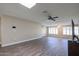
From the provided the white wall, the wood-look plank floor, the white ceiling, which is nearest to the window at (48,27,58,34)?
the white wall

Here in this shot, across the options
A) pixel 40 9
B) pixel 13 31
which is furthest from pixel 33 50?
pixel 13 31

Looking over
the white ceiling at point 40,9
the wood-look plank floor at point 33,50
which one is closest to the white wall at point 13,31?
the wood-look plank floor at point 33,50

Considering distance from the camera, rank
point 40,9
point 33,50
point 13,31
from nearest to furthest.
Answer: point 40,9 → point 33,50 → point 13,31

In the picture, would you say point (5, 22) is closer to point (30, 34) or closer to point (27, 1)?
point (30, 34)

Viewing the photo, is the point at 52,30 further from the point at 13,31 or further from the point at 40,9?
the point at 40,9

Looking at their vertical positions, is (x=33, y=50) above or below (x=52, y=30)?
below

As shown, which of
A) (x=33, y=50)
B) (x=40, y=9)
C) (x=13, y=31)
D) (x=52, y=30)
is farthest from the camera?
(x=52, y=30)

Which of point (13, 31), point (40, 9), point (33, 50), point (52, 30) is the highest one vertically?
point (40, 9)

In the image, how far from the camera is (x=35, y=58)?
1021mm

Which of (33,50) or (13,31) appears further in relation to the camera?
(13,31)

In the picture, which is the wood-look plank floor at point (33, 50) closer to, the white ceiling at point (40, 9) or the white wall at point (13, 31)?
the white wall at point (13, 31)

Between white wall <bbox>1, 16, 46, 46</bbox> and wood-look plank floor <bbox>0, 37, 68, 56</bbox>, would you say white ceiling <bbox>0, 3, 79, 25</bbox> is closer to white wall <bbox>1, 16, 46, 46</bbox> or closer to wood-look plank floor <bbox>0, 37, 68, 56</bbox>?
white wall <bbox>1, 16, 46, 46</bbox>

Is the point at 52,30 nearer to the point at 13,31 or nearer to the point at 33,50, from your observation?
the point at 13,31

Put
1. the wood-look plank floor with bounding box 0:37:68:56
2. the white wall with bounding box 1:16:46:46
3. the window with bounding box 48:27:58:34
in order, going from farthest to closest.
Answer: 1. the window with bounding box 48:27:58:34
2. the white wall with bounding box 1:16:46:46
3. the wood-look plank floor with bounding box 0:37:68:56
